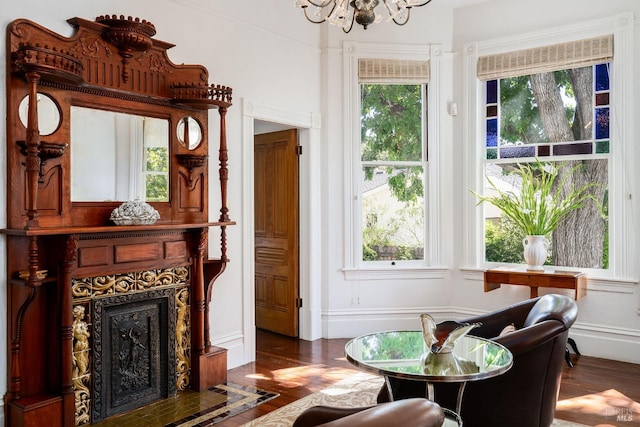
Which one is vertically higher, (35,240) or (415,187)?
(415,187)

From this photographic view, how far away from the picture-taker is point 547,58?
5.09 meters

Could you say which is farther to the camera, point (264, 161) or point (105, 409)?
point (264, 161)

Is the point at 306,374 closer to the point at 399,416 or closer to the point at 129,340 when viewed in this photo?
the point at 129,340

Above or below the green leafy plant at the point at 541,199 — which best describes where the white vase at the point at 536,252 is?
below

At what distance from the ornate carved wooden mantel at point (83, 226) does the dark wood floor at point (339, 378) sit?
1.77 ft

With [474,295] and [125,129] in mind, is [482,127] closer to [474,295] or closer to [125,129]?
[474,295]

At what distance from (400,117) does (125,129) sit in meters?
2.90

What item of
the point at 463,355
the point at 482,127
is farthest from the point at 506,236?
the point at 463,355

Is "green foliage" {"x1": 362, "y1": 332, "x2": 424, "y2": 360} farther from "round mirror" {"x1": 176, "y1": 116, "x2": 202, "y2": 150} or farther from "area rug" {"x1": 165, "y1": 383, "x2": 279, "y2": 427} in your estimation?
"round mirror" {"x1": 176, "y1": 116, "x2": 202, "y2": 150}

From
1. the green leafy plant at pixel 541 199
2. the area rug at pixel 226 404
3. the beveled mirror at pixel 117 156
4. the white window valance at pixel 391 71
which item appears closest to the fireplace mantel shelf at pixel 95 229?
the beveled mirror at pixel 117 156

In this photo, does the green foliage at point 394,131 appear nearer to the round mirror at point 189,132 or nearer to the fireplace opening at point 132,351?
the round mirror at point 189,132

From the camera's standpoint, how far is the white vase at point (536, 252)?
489cm

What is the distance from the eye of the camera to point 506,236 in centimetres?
543

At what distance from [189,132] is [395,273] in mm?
2594
